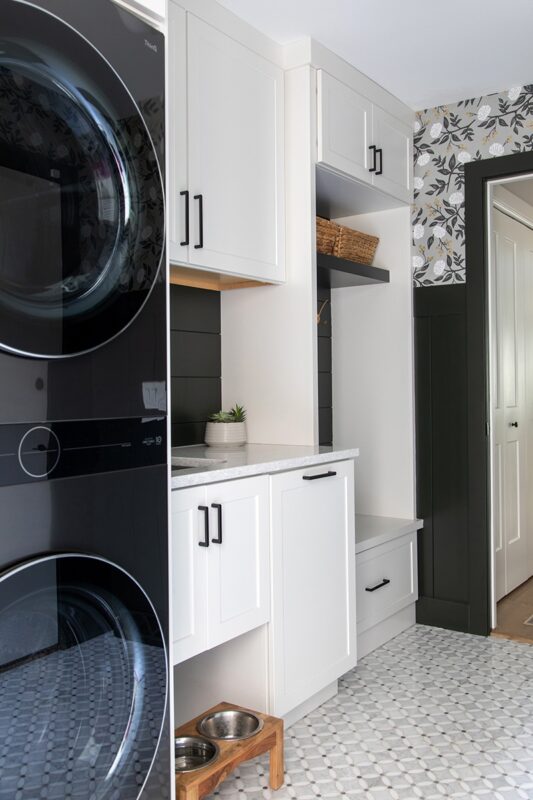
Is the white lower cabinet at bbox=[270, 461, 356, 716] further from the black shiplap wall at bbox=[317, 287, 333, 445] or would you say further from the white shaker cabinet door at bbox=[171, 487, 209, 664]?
the black shiplap wall at bbox=[317, 287, 333, 445]

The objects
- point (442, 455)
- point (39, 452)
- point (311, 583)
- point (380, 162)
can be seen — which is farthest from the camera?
point (442, 455)

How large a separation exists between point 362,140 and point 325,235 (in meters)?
0.43

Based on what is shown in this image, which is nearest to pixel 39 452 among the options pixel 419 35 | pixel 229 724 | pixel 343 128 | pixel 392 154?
pixel 229 724

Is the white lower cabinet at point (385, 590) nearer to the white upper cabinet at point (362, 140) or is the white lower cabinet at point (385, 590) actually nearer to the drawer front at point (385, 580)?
the drawer front at point (385, 580)

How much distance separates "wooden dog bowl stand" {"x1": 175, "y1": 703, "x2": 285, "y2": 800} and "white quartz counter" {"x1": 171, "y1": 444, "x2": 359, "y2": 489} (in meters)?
0.68

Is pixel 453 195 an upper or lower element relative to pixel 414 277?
upper

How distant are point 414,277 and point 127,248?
2146 mm

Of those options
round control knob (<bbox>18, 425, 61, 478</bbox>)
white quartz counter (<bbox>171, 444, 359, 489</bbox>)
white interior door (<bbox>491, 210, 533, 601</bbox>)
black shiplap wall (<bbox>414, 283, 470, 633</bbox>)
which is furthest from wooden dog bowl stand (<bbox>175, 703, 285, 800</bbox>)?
white interior door (<bbox>491, 210, 533, 601</bbox>)

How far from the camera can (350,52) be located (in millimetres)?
2791

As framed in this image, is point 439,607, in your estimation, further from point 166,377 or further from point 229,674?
point 166,377

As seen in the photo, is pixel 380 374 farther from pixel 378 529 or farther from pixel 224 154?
pixel 224 154

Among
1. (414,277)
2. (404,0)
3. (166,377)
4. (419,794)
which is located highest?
(404,0)

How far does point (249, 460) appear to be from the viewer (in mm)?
2217

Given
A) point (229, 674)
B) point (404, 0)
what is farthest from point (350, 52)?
point (229, 674)
